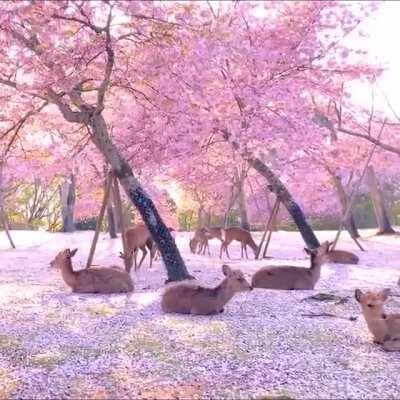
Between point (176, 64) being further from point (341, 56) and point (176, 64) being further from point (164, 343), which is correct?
point (341, 56)

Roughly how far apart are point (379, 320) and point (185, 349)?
5.09 feet

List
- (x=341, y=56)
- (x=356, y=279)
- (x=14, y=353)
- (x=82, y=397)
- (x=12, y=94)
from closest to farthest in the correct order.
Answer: (x=82, y=397) → (x=14, y=353) → (x=356, y=279) → (x=12, y=94) → (x=341, y=56)

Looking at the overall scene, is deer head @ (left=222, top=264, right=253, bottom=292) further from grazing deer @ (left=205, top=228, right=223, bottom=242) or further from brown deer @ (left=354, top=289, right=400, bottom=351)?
grazing deer @ (left=205, top=228, right=223, bottom=242)

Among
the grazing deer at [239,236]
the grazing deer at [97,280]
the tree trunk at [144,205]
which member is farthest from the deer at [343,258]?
the grazing deer at [97,280]

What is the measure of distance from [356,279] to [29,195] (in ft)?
83.3

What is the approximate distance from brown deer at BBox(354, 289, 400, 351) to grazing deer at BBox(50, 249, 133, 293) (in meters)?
3.39

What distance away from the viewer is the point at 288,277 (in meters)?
7.51

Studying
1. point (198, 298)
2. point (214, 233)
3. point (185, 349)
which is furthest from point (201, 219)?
point (185, 349)

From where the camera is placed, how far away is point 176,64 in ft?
26.2

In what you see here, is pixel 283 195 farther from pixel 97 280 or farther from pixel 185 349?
pixel 185 349

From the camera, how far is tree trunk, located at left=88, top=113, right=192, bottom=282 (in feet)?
26.9

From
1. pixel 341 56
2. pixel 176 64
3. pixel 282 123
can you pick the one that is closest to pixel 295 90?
pixel 282 123

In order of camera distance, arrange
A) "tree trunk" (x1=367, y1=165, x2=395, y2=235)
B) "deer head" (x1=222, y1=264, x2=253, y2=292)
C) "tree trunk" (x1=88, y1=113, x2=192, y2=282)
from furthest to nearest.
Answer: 1. "tree trunk" (x1=367, y1=165, x2=395, y2=235)
2. "tree trunk" (x1=88, y1=113, x2=192, y2=282)
3. "deer head" (x1=222, y1=264, x2=253, y2=292)

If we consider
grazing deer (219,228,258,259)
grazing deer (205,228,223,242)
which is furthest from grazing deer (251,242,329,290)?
grazing deer (205,228,223,242)
